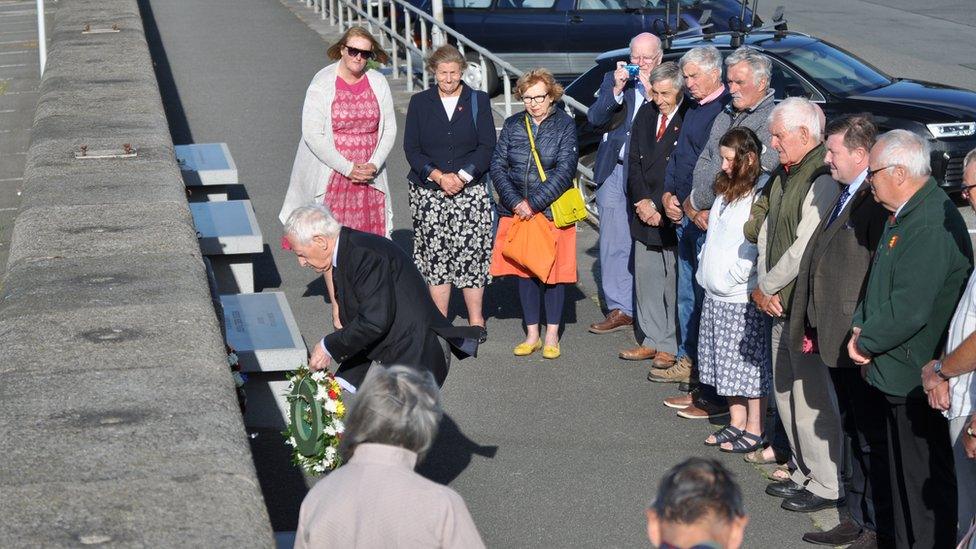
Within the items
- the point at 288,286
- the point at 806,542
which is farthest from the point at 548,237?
the point at 806,542

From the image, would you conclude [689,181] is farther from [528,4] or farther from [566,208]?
[528,4]

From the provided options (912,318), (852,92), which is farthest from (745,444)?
(852,92)

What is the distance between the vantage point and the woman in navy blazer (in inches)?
335

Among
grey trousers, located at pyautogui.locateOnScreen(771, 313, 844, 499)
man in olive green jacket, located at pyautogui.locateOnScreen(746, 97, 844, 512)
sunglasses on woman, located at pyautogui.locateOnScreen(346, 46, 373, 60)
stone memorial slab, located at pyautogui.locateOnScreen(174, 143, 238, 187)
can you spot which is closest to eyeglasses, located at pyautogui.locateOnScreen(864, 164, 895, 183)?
man in olive green jacket, located at pyautogui.locateOnScreen(746, 97, 844, 512)

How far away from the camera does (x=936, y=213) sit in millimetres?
5203

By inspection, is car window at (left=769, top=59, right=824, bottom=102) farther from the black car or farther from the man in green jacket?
the man in green jacket

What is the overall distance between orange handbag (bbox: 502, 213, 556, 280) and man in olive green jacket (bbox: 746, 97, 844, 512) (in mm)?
2137

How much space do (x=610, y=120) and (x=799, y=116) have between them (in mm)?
2651

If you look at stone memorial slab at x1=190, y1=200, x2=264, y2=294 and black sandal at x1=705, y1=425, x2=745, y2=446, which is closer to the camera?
black sandal at x1=705, y1=425, x2=745, y2=446

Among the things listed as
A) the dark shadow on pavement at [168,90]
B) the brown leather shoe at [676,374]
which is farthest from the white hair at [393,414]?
the dark shadow on pavement at [168,90]

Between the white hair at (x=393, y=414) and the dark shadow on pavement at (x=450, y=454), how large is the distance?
107 inches

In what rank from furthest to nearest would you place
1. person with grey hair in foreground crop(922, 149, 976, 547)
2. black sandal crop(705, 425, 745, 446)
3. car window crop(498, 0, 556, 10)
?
car window crop(498, 0, 556, 10) → black sandal crop(705, 425, 745, 446) → person with grey hair in foreground crop(922, 149, 976, 547)

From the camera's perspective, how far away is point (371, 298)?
5.63 m

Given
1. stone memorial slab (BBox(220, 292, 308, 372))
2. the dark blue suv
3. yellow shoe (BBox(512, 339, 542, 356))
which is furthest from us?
the dark blue suv
